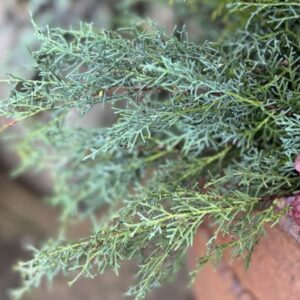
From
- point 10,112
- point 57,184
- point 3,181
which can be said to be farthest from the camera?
point 3,181

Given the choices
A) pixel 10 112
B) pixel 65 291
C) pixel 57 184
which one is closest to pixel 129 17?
pixel 57 184

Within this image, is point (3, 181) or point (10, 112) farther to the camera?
point (3, 181)

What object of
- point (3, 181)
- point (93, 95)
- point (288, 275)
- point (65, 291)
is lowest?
point (288, 275)

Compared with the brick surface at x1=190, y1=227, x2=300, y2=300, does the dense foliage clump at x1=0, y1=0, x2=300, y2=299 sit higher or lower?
higher

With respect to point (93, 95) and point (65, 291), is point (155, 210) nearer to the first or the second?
point (93, 95)

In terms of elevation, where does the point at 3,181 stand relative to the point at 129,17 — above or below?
above

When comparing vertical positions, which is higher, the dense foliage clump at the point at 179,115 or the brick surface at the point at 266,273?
the dense foliage clump at the point at 179,115

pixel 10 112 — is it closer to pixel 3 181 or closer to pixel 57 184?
pixel 57 184

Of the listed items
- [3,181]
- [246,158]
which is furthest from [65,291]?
[246,158]

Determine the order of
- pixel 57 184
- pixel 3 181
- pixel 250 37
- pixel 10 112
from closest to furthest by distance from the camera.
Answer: pixel 10 112 < pixel 250 37 < pixel 57 184 < pixel 3 181
